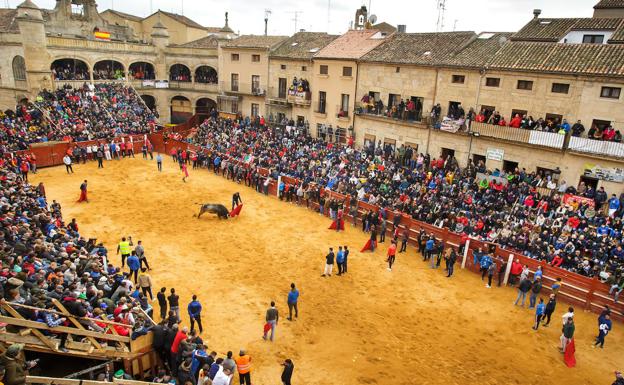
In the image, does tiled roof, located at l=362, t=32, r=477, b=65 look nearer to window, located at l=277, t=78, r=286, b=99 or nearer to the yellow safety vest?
window, located at l=277, t=78, r=286, b=99

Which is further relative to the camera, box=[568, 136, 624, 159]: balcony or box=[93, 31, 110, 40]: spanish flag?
box=[93, 31, 110, 40]: spanish flag

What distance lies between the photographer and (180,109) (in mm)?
47281

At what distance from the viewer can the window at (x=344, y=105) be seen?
110 feet

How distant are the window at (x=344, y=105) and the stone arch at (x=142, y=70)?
76.9 feet

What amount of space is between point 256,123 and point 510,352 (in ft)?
97.4

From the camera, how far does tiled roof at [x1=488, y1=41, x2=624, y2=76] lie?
20969 millimetres

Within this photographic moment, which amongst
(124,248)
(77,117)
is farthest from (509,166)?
(77,117)

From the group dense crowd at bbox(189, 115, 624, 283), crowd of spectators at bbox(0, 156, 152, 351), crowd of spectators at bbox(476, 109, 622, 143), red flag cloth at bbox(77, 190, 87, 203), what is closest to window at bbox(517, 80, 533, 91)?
crowd of spectators at bbox(476, 109, 622, 143)

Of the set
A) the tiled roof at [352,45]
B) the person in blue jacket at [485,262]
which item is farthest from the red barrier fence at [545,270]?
the tiled roof at [352,45]

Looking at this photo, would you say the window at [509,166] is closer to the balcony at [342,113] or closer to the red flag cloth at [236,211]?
the balcony at [342,113]

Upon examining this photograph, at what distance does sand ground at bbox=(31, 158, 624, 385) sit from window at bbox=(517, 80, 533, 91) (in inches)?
449

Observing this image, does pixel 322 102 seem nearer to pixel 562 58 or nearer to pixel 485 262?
pixel 562 58

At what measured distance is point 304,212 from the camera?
25750 mm

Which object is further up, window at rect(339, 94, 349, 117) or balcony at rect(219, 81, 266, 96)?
balcony at rect(219, 81, 266, 96)
